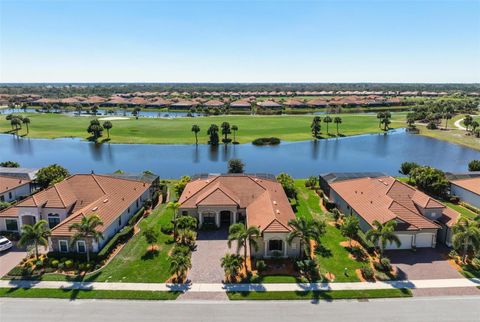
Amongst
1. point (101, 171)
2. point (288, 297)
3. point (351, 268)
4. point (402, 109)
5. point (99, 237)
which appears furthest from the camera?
point (402, 109)

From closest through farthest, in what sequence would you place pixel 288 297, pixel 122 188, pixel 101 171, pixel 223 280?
pixel 288 297 < pixel 223 280 < pixel 122 188 < pixel 101 171

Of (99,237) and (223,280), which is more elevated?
(99,237)

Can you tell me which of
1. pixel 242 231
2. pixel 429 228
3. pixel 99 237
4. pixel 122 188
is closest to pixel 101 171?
pixel 122 188

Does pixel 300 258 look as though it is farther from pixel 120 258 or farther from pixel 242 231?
pixel 120 258

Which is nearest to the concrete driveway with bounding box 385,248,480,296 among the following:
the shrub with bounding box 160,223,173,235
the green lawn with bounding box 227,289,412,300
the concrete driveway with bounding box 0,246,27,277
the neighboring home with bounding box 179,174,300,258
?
the green lawn with bounding box 227,289,412,300

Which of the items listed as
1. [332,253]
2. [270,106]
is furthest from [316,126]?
[332,253]

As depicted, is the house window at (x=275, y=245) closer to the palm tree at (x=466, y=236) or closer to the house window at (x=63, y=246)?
the palm tree at (x=466, y=236)

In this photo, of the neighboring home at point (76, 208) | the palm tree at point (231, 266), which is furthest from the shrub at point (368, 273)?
the neighboring home at point (76, 208)
